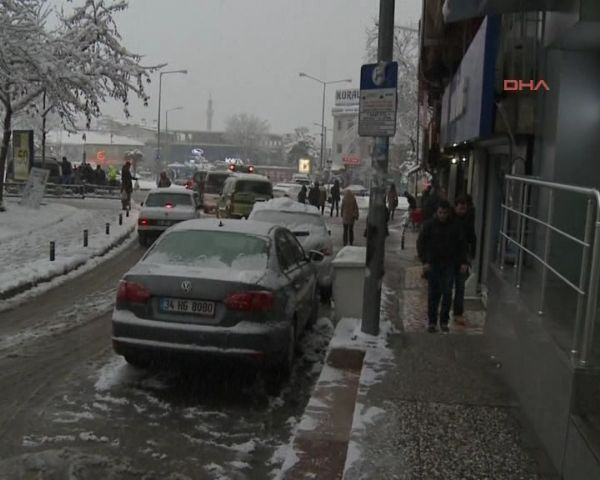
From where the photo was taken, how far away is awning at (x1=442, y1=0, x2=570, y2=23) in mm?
7914

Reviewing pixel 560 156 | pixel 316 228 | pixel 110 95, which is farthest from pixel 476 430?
pixel 110 95

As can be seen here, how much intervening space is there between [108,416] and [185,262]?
1.66 meters

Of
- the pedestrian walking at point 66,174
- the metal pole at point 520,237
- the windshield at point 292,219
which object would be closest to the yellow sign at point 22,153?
the pedestrian walking at point 66,174

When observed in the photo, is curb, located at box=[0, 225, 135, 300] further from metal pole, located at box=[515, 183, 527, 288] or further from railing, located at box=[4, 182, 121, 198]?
railing, located at box=[4, 182, 121, 198]

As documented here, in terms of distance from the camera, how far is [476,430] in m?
5.16

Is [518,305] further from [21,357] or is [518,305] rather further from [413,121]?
[413,121]

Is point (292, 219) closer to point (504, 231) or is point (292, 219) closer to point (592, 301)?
point (504, 231)

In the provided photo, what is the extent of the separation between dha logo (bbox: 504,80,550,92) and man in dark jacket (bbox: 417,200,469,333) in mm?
1666

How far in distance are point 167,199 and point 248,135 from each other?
368 feet

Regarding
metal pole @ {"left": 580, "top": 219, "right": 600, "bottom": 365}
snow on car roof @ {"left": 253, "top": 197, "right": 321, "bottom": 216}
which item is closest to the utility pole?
metal pole @ {"left": 580, "top": 219, "right": 600, "bottom": 365}

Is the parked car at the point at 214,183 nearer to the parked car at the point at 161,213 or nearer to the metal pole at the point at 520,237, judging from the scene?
the parked car at the point at 161,213

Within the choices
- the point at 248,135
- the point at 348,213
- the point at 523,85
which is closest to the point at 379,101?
the point at 523,85

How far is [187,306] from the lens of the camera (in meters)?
6.60

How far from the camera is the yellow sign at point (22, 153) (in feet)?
91.1
